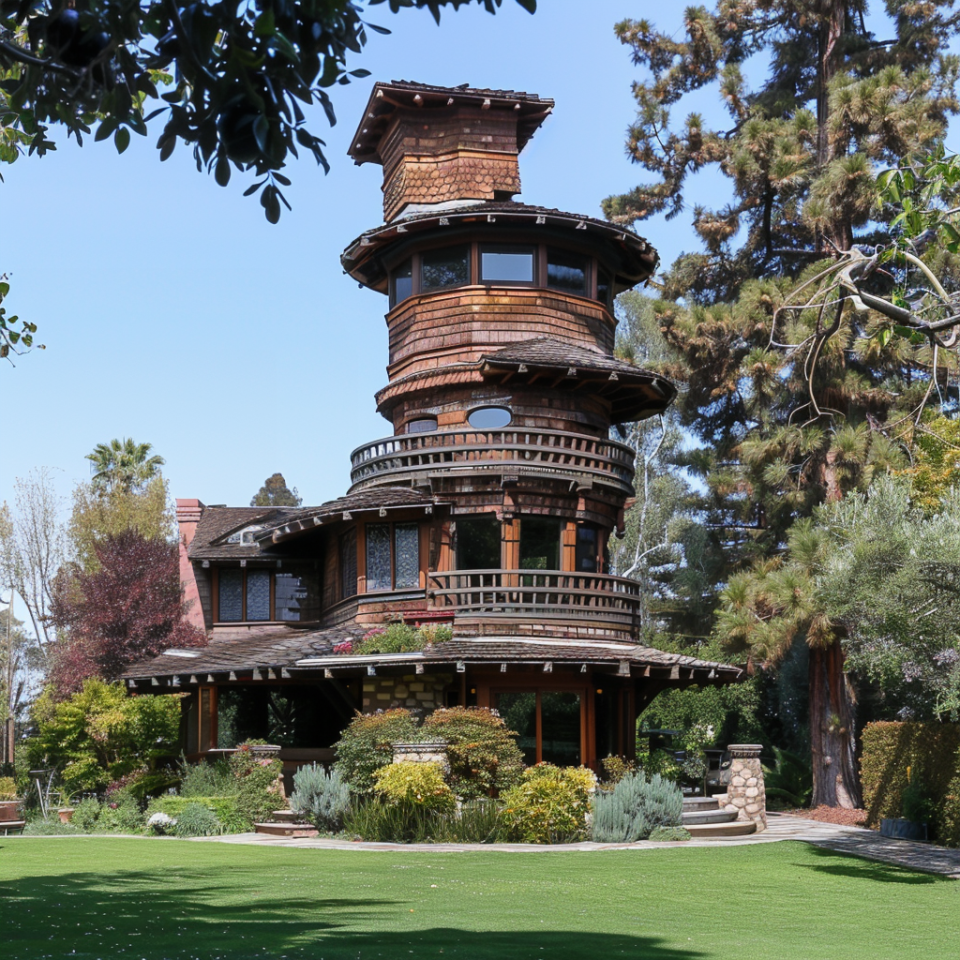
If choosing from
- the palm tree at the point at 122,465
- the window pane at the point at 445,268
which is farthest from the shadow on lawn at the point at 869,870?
the palm tree at the point at 122,465

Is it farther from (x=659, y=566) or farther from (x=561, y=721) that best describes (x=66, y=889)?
(x=659, y=566)

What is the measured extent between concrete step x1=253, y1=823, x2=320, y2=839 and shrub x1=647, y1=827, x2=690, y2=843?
623cm

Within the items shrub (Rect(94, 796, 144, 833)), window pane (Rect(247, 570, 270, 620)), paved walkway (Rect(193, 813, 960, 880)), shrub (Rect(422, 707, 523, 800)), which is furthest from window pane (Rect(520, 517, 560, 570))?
shrub (Rect(94, 796, 144, 833))

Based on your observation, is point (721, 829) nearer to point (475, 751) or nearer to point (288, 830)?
point (475, 751)

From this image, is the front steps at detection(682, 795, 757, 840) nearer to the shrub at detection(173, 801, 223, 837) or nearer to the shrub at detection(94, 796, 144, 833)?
the shrub at detection(173, 801, 223, 837)

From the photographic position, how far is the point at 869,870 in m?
18.0

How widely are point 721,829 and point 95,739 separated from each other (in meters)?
16.0

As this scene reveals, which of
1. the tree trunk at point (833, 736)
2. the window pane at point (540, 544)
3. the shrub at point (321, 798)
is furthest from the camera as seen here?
the tree trunk at point (833, 736)

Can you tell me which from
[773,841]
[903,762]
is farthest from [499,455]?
[903,762]

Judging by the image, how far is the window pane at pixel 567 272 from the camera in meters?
29.9

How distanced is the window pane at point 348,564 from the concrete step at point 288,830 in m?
6.75

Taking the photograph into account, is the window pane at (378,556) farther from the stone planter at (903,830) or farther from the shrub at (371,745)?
the stone planter at (903,830)

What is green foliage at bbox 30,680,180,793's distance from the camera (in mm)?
29656

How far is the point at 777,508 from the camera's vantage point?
3391cm
